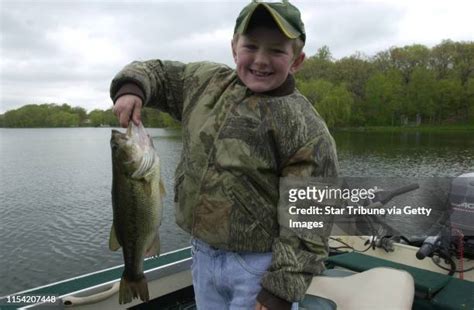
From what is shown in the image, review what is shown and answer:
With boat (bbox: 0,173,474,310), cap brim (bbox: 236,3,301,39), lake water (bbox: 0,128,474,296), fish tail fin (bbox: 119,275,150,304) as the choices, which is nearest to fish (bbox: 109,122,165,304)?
fish tail fin (bbox: 119,275,150,304)

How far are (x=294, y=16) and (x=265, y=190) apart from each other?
0.83 m

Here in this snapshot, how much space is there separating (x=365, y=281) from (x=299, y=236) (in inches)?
74.6

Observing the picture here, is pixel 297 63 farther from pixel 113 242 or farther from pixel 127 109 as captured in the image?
pixel 113 242

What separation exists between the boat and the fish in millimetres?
1545

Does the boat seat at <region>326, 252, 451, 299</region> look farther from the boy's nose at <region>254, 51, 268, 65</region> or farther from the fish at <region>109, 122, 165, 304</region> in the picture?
the boy's nose at <region>254, 51, 268, 65</region>

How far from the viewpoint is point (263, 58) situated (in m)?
1.97

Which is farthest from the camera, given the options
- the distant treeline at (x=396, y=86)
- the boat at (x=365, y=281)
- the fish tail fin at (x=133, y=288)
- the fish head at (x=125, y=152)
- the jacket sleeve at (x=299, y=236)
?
the distant treeline at (x=396, y=86)

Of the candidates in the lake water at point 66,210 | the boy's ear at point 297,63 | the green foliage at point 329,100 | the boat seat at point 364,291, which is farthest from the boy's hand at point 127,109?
the green foliage at point 329,100

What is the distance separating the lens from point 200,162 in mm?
2107

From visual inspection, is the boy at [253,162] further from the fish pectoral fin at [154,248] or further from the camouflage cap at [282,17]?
the fish pectoral fin at [154,248]

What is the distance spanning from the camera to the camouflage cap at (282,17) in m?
1.90

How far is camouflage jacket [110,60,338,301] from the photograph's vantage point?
1907 mm

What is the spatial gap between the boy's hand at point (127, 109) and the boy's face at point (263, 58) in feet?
1.75

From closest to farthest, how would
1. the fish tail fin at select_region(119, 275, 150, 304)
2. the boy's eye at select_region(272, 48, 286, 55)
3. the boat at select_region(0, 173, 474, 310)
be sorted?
the boy's eye at select_region(272, 48, 286, 55) → the fish tail fin at select_region(119, 275, 150, 304) → the boat at select_region(0, 173, 474, 310)
